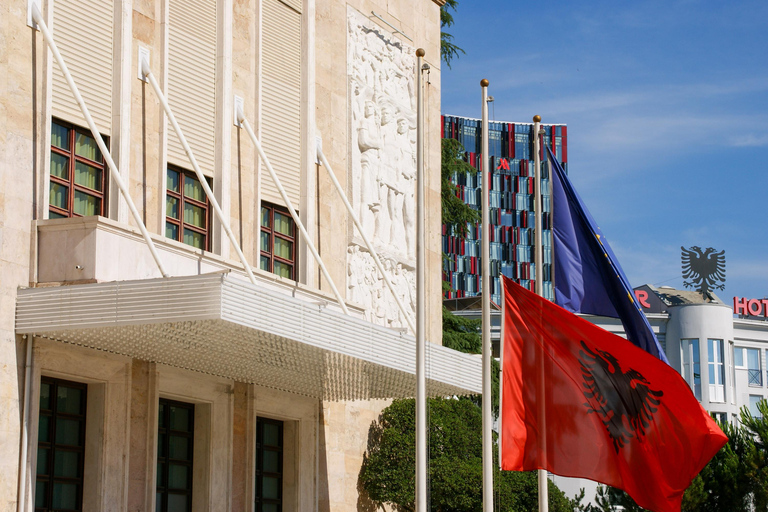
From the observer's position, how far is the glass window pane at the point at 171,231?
2167 centimetres

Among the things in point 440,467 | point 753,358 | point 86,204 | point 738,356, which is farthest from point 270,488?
point 753,358

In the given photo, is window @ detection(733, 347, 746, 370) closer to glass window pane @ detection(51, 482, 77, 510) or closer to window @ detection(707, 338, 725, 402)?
window @ detection(707, 338, 725, 402)

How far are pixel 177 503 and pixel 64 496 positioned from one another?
3.06 meters

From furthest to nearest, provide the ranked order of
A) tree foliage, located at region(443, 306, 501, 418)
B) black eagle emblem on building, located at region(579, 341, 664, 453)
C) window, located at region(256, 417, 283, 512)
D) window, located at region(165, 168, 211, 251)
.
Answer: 1. tree foliage, located at region(443, 306, 501, 418)
2. window, located at region(256, 417, 283, 512)
3. window, located at region(165, 168, 211, 251)
4. black eagle emblem on building, located at region(579, 341, 664, 453)

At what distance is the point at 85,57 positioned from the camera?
65.4ft

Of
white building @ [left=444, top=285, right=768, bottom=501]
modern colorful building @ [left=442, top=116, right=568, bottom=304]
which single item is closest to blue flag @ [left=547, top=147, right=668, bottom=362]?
white building @ [left=444, top=285, right=768, bottom=501]

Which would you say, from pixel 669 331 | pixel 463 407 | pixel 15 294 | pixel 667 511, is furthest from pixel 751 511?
pixel 669 331

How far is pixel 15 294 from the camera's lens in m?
18.0

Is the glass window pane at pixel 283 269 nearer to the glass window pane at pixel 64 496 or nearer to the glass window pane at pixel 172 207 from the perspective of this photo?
the glass window pane at pixel 172 207

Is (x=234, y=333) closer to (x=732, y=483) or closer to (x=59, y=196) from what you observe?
(x=59, y=196)

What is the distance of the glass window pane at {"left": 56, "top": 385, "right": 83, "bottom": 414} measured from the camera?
63.3ft

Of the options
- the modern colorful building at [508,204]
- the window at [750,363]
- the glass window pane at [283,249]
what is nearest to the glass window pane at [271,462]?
the glass window pane at [283,249]

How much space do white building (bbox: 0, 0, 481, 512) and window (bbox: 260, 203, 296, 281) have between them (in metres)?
0.05

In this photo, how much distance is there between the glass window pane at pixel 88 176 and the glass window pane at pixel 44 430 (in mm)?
3827
